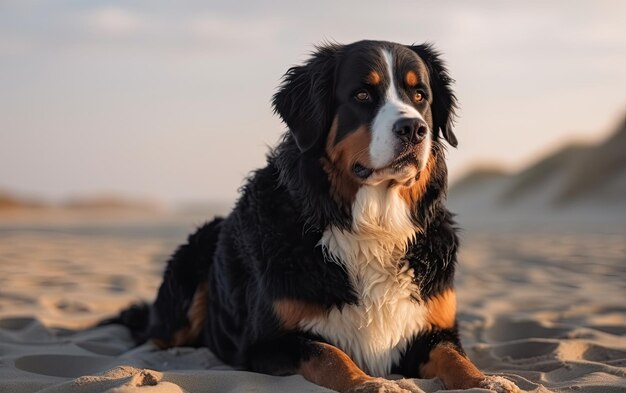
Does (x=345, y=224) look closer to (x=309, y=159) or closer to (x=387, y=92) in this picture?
(x=309, y=159)

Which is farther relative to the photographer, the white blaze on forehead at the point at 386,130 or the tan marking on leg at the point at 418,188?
the tan marking on leg at the point at 418,188

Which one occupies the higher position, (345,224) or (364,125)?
(364,125)

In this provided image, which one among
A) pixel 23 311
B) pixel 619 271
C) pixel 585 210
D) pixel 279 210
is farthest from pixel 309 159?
pixel 585 210

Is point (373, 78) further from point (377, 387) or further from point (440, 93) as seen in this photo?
point (377, 387)

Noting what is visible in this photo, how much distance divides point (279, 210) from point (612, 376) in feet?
6.07

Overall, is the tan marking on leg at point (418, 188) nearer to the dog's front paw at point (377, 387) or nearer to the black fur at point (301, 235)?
the black fur at point (301, 235)

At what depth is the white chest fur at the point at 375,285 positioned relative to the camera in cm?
381

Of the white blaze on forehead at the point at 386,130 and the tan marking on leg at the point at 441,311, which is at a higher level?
the white blaze on forehead at the point at 386,130

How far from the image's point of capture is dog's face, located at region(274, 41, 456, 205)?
11.9 ft

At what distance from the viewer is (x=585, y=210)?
2452 centimetres

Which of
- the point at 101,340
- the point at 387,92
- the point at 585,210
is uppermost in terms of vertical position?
the point at 585,210

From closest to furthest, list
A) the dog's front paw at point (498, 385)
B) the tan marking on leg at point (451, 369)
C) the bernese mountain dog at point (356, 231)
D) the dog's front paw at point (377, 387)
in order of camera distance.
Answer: the dog's front paw at point (377, 387) < the dog's front paw at point (498, 385) < the tan marking on leg at point (451, 369) < the bernese mountain dog at point (356, 231)

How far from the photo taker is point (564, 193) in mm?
27859

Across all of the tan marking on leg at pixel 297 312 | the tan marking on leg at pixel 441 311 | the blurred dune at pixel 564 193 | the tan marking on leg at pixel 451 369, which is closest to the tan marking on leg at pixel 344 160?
the tan marking on leg at pixel 297 312
